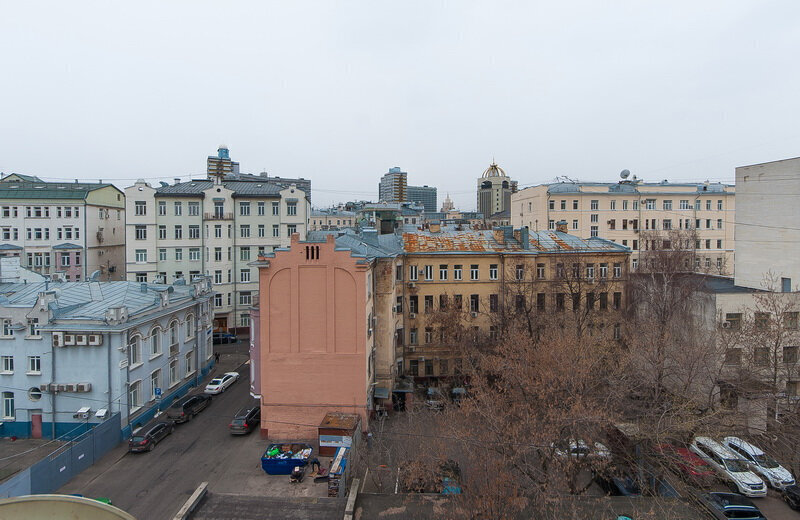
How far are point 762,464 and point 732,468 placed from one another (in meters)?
1.48

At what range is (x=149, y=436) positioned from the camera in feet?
70.8

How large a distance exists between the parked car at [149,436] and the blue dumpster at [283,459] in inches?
214

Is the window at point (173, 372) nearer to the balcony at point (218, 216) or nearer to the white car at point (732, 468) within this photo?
the balcony at point (218, 216)

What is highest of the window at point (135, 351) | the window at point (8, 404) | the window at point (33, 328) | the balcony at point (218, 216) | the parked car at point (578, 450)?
the balcony at point (218, 216)

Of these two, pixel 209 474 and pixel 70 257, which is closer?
pixel 209 474

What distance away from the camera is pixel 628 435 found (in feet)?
54.7

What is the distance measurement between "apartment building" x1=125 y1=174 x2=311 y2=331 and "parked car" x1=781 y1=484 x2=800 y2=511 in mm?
35799

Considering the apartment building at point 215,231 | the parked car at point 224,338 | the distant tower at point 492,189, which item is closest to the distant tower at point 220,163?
the apartment building at point 215,231

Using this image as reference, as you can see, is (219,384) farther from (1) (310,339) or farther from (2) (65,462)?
(2) (65,462)

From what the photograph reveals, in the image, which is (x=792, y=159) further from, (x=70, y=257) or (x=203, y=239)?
(x=70, y=257)

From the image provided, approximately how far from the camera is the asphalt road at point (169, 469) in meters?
17.7

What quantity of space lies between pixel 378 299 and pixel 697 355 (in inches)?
586

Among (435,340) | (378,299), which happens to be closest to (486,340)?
(435,340)

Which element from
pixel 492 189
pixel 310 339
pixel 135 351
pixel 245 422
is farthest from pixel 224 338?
pixel 492 189
